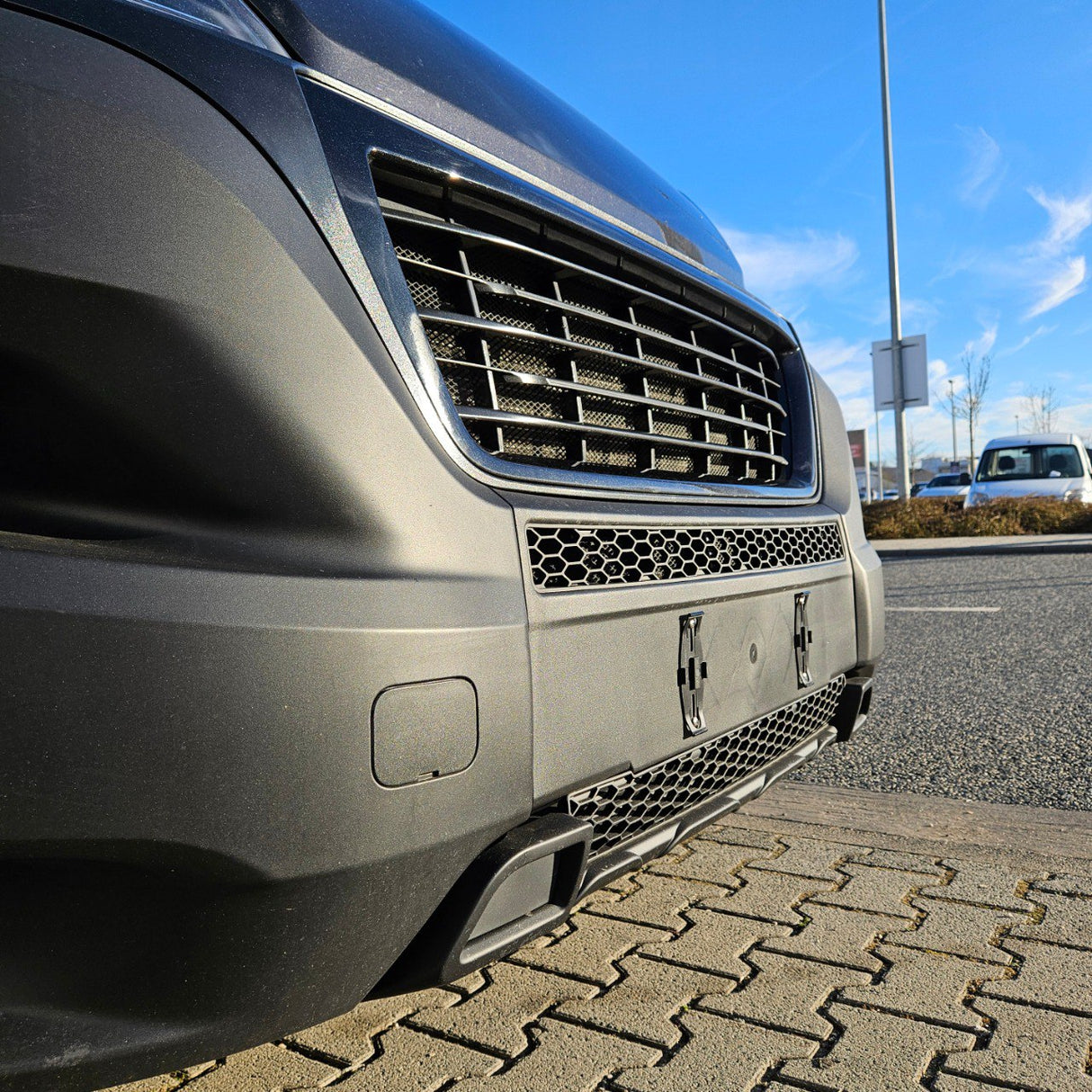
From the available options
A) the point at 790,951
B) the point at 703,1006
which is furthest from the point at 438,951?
the point at 790,951

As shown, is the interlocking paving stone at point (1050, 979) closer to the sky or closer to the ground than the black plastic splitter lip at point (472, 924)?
closer to the ground

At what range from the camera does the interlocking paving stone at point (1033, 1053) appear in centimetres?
159

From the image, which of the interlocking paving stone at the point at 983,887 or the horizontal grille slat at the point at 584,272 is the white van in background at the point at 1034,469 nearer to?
the interlocking paving stone at the point at 983,887

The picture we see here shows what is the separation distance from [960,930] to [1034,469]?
17.4 meters

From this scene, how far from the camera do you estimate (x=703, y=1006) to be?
185 cm

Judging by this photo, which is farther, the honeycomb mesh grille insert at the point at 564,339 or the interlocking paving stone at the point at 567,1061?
the interlocking paving stone at the point at 567,1061

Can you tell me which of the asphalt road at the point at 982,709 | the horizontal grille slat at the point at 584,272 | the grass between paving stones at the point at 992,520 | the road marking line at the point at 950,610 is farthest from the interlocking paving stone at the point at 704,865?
the grass between paving stones at the point at 992,520

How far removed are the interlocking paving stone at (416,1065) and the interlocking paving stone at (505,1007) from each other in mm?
39

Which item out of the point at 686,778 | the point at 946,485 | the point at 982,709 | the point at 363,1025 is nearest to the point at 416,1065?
the point at 363,1025

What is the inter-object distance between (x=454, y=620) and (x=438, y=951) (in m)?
0.43

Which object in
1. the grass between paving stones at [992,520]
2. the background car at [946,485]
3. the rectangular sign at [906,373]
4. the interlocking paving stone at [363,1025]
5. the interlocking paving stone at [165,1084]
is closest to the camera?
the interlocking paving stone at [165,1084]

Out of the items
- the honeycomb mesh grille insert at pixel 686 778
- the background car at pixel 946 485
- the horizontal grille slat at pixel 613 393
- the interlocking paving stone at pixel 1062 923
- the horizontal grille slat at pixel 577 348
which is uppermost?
the background car at pixel 946 485

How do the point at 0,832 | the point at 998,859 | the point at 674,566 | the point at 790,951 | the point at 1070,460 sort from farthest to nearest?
the point at 1070,460 → the point at 998,859 → the point at 790,951 → the point at 674,566 → the point at 0,832

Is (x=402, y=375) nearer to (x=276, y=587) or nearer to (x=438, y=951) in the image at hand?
(x=276, y=587)
